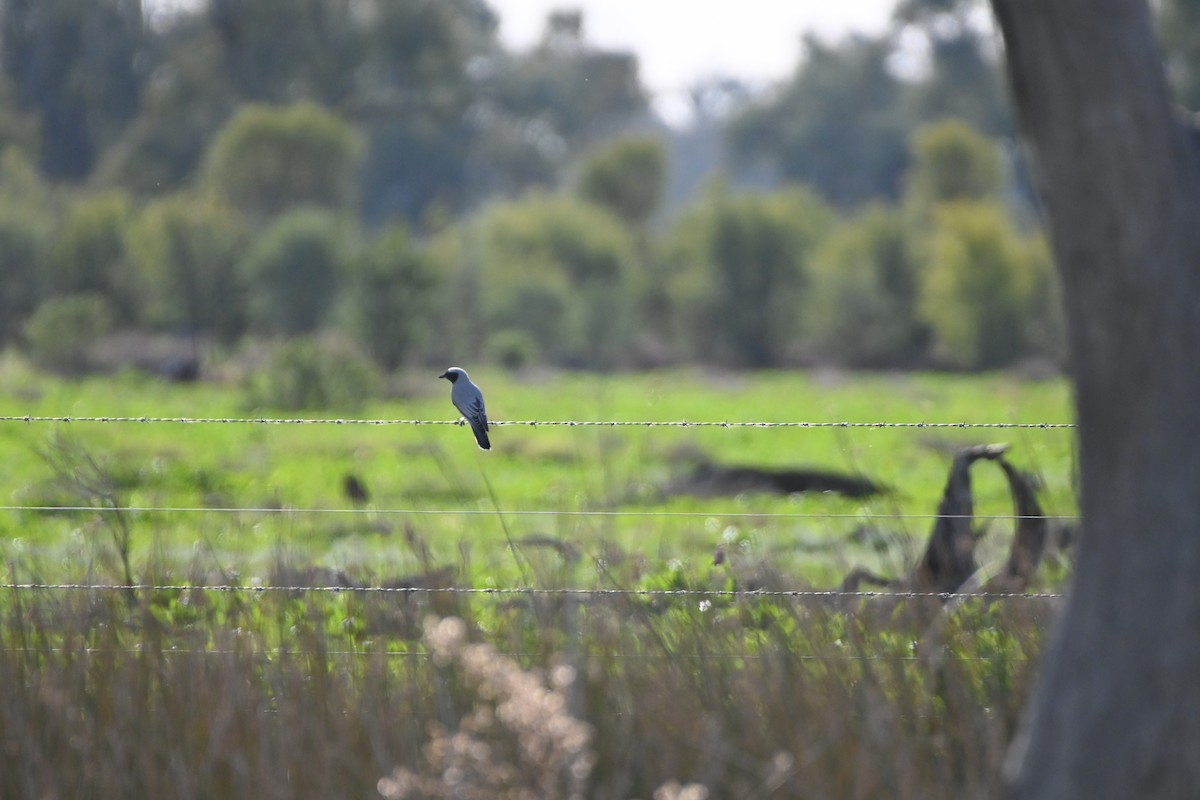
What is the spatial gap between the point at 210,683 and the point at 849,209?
6733cm

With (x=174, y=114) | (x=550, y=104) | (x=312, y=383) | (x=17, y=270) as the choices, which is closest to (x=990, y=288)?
(x=312, y=383)

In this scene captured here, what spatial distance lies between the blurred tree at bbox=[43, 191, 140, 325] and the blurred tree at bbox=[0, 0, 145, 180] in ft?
63.0

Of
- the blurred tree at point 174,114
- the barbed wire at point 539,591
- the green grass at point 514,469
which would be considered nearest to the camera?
the barbed wire at point 539,591

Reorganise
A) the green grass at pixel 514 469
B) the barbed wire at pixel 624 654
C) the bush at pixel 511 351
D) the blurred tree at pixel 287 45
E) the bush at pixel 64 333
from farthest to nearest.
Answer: the blurred tree at pixel 287 45 → the bush at pixel 511 351 → the bush at pixel 64 333 → the green grass at pixel 514 469 → the barbed wire at pixel 624 654

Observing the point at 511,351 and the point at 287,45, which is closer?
the point at 511,351

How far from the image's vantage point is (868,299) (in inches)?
1734

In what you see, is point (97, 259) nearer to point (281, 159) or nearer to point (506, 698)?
point (281, 159)

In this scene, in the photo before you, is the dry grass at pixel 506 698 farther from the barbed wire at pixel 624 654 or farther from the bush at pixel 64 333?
the bush at pixel 64 333

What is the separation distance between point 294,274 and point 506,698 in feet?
123

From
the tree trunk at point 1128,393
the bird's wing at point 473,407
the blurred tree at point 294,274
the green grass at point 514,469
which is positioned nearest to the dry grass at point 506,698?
the green grass at point 514,469

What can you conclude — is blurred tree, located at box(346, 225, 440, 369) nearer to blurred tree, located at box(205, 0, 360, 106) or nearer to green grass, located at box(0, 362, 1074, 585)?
green grass, located at box(0, 362, 1074, 585)

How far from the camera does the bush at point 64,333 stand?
34.6 metres

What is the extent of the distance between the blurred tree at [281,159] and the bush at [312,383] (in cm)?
1959

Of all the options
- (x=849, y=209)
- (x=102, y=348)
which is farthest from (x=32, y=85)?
(x=849, y=209)
